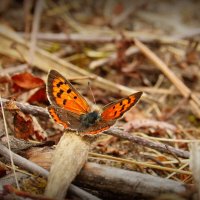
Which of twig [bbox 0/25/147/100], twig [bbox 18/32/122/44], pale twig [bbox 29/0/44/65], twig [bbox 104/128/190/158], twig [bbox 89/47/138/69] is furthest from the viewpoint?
twig [bbox 18/32/122/44]

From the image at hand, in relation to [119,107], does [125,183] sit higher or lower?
lower

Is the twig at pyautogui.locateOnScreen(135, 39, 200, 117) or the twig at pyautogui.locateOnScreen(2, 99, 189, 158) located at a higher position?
the twig at pyautogui.locateOnScreen(135, 39, 200, 117)

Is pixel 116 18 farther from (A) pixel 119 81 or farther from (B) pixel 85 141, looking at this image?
(B) pixel 85 141

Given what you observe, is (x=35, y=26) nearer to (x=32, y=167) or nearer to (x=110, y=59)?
(x=110, y=59)

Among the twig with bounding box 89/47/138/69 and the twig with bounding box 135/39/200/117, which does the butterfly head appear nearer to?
the twig with bounding box 135/39/200/117

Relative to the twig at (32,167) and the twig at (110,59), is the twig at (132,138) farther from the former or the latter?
the twig at (110,59)

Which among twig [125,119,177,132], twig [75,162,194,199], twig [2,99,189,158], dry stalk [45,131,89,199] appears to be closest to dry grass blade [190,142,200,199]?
twig [75,162,194,199]

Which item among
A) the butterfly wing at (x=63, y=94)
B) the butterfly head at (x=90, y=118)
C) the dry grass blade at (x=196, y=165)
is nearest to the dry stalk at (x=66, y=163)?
the butterfly head at (x=90, y=118)

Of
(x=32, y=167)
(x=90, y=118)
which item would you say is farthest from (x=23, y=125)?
(x=32, y=167)
